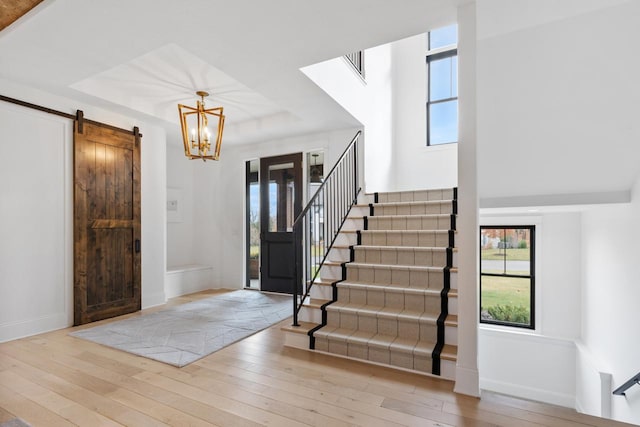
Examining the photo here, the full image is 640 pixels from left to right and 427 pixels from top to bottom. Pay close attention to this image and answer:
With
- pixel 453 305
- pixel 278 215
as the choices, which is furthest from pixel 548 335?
pixel 278 215

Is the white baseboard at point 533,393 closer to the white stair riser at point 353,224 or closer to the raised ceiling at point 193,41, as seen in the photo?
the white stair riser at point 353,224

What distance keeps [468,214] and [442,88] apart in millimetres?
4502

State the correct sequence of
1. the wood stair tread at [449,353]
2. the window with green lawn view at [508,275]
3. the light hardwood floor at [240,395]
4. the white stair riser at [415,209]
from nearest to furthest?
the light hardwood floor at [240,395] < the wood stair tread at [449,353] < the white stair riser at [415,209] < the window with green lawn view at [508,275]

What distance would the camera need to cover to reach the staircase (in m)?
2.68

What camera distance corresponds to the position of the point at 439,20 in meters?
2.47

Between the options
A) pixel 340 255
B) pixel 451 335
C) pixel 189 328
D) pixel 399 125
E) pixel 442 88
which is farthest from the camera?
pixel 399 125

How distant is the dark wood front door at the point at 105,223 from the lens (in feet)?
12.7

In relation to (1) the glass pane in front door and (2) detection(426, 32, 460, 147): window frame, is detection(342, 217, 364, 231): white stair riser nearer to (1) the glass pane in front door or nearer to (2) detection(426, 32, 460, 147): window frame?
(1) the glass pane in front door

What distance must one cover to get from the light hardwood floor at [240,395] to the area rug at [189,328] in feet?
0.61

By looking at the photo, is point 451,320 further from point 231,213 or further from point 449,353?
point 231,213

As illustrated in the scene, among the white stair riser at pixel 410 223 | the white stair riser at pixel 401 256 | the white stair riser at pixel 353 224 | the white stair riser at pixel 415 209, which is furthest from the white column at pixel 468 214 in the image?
the white stair riser at pixel 353 224

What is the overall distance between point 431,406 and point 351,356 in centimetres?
86

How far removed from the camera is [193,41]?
269cm

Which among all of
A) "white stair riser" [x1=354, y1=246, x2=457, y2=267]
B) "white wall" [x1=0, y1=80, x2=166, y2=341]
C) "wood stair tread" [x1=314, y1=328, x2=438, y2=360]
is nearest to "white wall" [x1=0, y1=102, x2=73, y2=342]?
"white wall" [x1=0, y1=80, x2=166, y2=341]
